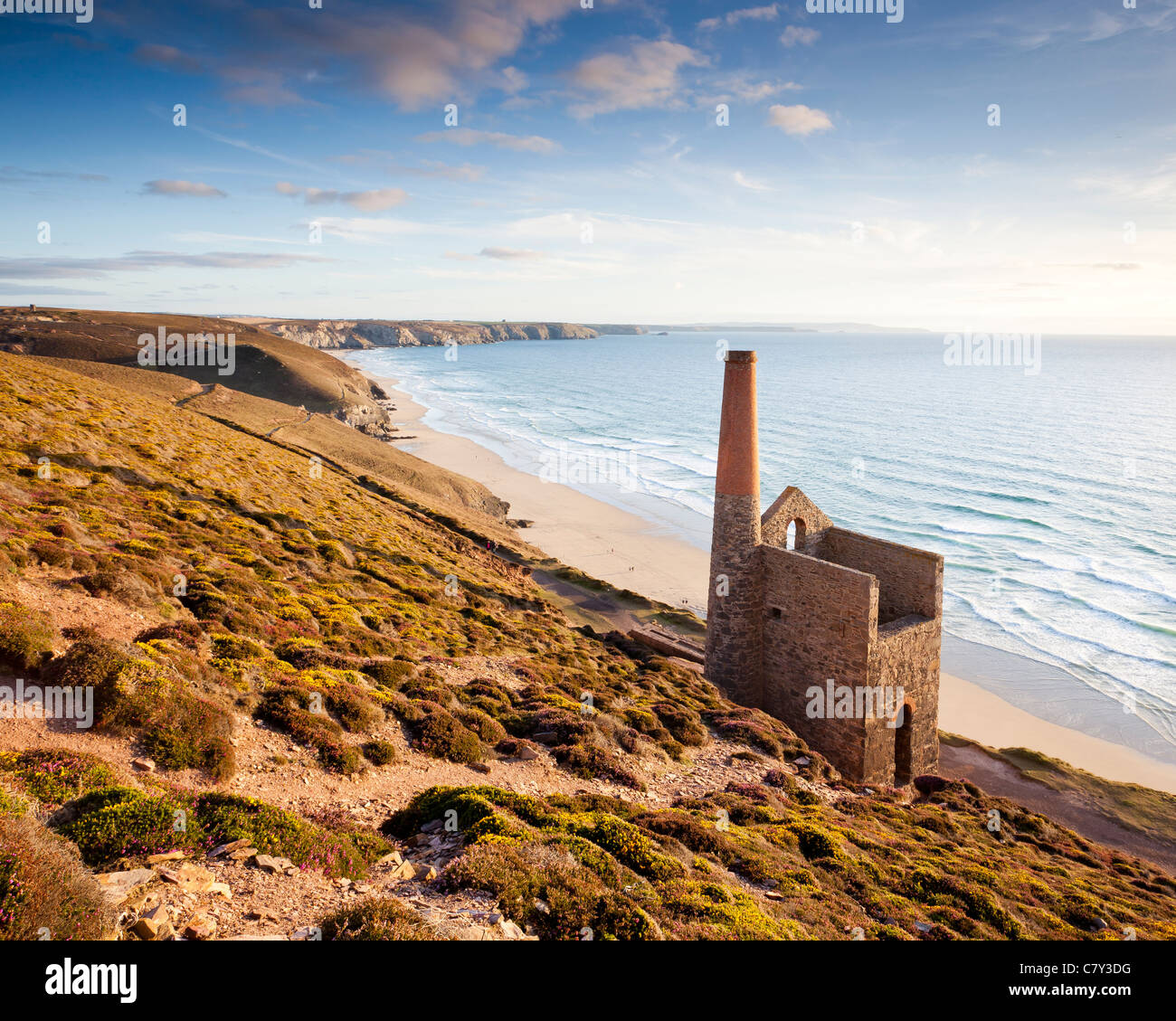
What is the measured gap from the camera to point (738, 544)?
23.0 m

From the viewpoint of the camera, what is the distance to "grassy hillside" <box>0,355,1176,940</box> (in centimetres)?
814

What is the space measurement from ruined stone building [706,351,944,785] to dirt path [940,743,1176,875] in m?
2.37

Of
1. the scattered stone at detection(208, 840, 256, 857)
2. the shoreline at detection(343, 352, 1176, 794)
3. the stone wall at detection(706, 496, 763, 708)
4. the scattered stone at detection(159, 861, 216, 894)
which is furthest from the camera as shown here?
the shoreline at detection(343, 352, 1176, 794)

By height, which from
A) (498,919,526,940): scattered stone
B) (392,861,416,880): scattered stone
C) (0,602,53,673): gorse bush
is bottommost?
(392,861,416,880): scattered stone

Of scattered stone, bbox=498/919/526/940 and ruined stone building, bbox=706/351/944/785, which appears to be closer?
scattered stone, bbox=498/919/526/940

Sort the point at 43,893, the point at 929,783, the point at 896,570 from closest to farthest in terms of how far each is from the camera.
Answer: the point at 43,893, the point at 929,783, the point at 896,570

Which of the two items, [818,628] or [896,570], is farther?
[896,570]

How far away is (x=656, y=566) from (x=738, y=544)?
23.0 metres

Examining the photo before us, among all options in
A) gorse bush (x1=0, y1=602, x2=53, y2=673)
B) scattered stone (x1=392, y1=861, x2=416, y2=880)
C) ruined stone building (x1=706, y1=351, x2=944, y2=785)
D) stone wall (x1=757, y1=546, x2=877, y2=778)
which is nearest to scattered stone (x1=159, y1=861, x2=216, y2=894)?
scattered stone (x1=392, y1=861, x2=416, y2=880)

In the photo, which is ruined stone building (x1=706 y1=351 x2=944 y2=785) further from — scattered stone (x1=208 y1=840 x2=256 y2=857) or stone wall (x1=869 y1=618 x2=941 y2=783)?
scattered stone (x1=208 y1=840 x2=256 y2=857)

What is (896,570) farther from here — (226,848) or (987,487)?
(987,487)

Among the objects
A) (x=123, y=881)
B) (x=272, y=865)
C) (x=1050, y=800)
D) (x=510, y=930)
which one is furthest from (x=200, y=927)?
(x=1050, y=800)

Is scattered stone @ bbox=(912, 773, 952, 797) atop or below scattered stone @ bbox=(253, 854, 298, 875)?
below

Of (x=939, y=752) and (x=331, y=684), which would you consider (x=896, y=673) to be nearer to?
(x=939, y=752)
